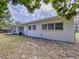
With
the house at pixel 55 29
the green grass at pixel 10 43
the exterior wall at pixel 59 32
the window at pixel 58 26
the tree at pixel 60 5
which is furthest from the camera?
the window at pixel 58 26

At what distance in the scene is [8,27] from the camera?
56250 millimetres

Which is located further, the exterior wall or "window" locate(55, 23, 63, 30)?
"window" locate(55, 23, 63, 30)

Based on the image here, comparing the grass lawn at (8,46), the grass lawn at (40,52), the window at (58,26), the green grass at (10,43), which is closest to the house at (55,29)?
the window at (58,26)

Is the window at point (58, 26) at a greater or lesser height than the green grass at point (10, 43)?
greater

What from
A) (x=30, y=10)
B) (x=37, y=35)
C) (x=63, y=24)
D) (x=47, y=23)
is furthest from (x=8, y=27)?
(x=30, y=10)

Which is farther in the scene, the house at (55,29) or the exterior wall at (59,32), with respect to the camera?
the house at (55,29)

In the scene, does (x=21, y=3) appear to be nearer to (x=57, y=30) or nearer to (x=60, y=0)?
(x=60, y=0)

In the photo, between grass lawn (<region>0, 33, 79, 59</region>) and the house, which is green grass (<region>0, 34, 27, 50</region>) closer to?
grass lawn (<region>0, 33, 79, 59</region>)

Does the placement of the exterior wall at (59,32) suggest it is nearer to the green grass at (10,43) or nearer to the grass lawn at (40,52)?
the grass lawn at (40,52)

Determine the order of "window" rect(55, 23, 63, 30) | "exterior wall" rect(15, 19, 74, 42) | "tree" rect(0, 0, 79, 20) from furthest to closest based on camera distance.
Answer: "window" rect(55, 23, 63, 30) < "exterior wall" rect(15, 19, 74, 42) < "tree" rect(0, 0, 79, 20)

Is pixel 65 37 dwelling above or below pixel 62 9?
below

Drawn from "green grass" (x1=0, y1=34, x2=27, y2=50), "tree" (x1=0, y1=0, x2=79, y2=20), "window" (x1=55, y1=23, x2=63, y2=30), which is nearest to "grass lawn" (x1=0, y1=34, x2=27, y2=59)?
"green grass" (x1=0, y1=34, x2=27, y2=50)

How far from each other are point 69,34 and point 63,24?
156 centimetres

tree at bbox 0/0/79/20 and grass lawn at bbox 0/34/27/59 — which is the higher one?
tree at bbox 0/0/79/20
